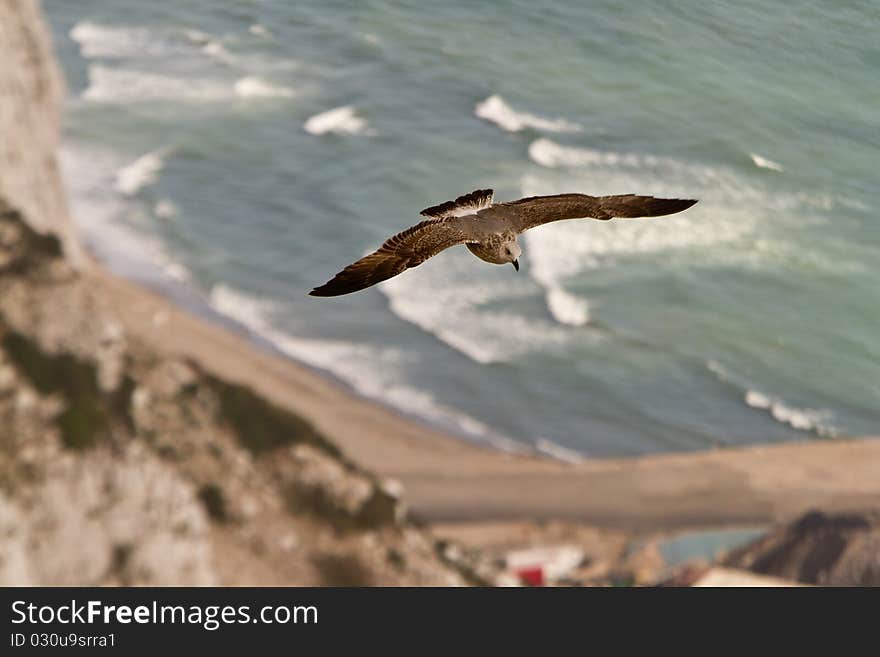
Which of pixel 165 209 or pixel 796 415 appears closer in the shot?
pixel 796 415

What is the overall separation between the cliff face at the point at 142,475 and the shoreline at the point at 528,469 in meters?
3.06

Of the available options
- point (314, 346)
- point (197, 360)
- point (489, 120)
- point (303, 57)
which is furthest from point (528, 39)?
point (197, 360)

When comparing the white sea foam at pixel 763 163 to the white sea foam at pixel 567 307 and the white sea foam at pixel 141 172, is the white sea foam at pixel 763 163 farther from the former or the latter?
the white sea foam at pixel 141 172

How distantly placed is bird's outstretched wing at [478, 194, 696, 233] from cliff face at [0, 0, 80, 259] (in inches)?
1724

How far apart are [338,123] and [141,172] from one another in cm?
1656

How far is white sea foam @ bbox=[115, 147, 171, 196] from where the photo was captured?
83000 mm

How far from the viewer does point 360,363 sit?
71.4 metres

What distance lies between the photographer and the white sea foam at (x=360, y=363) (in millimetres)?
68812

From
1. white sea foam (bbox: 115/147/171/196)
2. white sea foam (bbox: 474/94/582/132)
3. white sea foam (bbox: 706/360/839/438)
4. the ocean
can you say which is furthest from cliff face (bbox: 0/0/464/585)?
white sea foam (bbox: 474/94/582/132)

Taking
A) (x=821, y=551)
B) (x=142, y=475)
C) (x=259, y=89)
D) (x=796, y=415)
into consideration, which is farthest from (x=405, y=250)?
(x=259, y=89)

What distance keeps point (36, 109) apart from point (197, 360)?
16432mm

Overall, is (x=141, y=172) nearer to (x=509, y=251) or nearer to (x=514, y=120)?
(x=514, y=120)

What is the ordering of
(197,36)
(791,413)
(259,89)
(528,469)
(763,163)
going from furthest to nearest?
(197,36) < (259,89) < (763,163) < (791,413) < (528,469)
